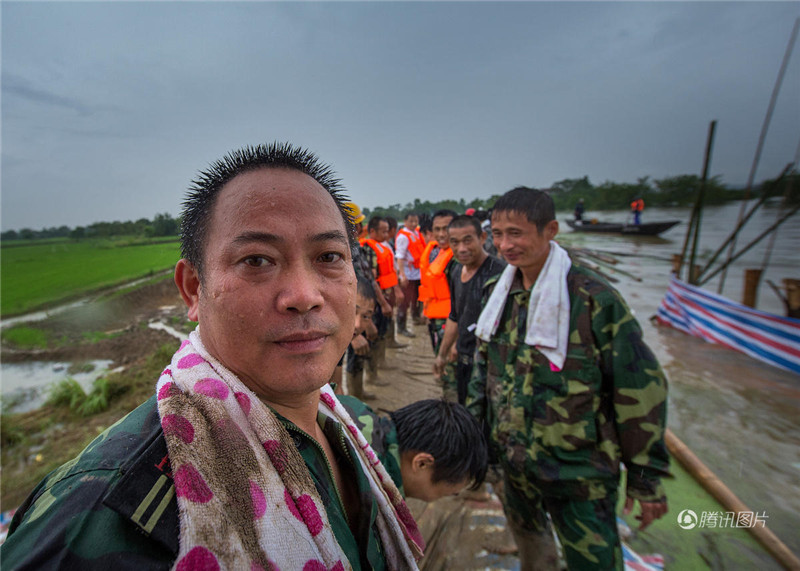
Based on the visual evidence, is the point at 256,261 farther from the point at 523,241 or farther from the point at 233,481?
the point at 523,241

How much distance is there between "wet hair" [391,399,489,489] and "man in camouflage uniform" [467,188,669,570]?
0.46 m

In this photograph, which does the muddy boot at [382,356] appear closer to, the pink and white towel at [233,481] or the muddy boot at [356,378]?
the muddy boot at [356,378]

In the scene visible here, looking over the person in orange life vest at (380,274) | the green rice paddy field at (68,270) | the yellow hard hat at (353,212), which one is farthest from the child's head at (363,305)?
the green rice paddy field at (68,270)

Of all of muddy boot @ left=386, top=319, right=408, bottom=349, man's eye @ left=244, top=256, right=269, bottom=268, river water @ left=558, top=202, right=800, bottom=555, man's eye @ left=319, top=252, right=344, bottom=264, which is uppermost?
man's eye @ left=244, top=256, right=269, bottom=268

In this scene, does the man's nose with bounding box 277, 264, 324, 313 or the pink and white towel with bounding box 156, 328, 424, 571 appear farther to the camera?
the man's nose with bounding box 277, 264, 324, 313

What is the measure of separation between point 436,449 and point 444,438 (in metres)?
A: 0.06

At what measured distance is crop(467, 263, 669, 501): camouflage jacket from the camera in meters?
1.74

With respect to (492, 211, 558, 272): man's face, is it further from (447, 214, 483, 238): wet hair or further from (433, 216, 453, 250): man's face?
(433, 216, 453, 250): man's face

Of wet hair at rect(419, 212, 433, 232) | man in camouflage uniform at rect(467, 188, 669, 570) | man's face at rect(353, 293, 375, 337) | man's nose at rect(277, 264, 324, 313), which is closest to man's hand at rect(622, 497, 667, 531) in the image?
man in camouflage uniform at rect(467, 188, 669, 570)

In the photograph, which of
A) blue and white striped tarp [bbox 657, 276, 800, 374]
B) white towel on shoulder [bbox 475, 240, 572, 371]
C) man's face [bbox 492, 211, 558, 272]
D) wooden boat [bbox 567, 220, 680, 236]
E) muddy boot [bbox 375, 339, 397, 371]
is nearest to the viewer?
white towel on shoulder [bbox 475, 240, 572, 371]

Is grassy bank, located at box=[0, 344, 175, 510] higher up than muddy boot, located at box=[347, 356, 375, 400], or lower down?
lower down

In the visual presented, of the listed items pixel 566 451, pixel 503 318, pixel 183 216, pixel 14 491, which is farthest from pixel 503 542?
pixel 14 491

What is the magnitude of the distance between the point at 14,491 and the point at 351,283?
5.27 m

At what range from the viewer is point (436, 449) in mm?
1602
